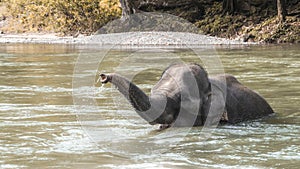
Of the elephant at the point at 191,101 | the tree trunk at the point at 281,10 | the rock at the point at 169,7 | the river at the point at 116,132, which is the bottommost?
the rock at the point at 169,7

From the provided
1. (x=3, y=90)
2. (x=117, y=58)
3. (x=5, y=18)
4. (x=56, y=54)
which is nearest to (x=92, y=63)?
(x=117, y=58)

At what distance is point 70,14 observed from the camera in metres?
41.8

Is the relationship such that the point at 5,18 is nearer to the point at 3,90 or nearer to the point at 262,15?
the point at 262,15

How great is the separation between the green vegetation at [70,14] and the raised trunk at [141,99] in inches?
1243

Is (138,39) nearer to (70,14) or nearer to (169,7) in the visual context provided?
(169,7)

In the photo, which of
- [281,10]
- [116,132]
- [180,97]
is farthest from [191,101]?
[281,10]

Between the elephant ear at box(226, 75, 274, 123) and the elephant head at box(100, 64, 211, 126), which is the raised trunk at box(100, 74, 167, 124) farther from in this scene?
the elephant ear at box(226, 75, 274, 123)

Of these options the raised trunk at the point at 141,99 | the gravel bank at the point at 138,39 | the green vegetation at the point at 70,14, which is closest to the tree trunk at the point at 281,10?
the gravel bank at the point at 138,39

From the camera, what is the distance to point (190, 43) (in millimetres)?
31625

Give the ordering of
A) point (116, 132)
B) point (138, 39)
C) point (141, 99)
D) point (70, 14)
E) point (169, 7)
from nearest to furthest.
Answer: point (141, 99) < point (116, 132) < point (138, 39) < point (70, 14) < point (169, 7)

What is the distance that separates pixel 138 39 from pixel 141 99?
2629cm

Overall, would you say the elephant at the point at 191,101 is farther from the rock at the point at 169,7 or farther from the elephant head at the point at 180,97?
the rock at the point at 169,7

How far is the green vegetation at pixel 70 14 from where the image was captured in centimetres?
4088

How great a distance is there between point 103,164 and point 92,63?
14881mm
